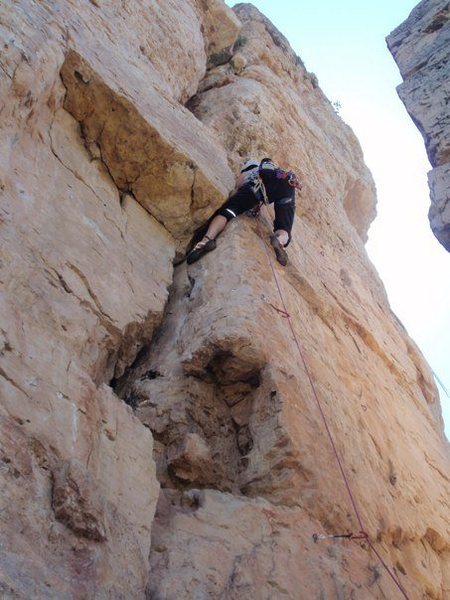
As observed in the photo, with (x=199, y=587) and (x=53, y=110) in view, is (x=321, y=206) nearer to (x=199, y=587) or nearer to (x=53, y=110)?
(x=53, y=110)

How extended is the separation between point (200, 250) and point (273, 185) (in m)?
1.44

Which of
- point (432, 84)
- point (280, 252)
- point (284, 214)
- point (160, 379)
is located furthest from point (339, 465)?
point (284, 214)

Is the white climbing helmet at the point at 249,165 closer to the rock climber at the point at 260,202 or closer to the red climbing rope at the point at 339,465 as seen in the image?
the rock climber at the point at 260,202

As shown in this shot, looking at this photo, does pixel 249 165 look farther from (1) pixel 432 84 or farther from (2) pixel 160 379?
(2) pixel 160 379

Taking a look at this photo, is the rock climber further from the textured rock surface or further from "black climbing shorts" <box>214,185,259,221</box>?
the textured rock surface

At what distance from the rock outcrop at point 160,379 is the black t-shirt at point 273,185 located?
25 centimetres

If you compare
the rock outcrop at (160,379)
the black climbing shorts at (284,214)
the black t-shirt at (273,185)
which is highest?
the black t-shirt at (273,185)

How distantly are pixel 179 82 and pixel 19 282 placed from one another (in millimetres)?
4937

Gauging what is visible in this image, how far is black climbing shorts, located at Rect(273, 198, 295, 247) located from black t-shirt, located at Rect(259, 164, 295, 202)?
65 mm

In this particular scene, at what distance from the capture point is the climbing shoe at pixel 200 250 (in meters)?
5.17

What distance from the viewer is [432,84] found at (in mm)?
4320

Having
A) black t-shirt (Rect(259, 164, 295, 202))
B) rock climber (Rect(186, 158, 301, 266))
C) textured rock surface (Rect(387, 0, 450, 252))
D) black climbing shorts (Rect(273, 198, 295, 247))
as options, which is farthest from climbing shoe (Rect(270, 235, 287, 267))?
textured rock surface (Rect(387, 0, 450, 252))

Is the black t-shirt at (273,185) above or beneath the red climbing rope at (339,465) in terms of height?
above

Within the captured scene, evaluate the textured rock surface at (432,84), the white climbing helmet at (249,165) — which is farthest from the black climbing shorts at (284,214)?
the textured rock surface at (432,84)
